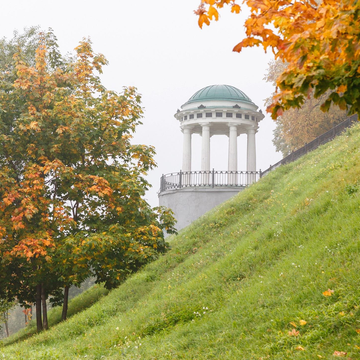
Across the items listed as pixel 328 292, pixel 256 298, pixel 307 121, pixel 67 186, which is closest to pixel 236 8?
pixel 328 292

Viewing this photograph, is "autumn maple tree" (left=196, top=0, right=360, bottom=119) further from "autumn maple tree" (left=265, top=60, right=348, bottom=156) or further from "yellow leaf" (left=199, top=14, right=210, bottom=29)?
"autumn maple tree" (left=265, top=60, right=348, bottom=156)

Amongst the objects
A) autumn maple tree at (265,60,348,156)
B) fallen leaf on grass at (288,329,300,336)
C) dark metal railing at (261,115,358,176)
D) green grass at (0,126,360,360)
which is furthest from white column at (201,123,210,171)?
fallen leaf on grass at (288,329,300,336)

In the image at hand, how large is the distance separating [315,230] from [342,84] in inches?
214

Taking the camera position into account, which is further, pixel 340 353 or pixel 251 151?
pixel 251 151

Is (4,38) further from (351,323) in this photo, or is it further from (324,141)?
(351,323)

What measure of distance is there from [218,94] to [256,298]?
28270 mm

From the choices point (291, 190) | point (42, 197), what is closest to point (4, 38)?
point (42, 197)

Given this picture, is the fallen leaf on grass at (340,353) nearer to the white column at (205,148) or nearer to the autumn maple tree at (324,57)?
the autumn maple tree at (324,57)

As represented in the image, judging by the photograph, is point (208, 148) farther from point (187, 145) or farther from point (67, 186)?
point (67, 186)

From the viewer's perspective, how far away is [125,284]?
13656 mm

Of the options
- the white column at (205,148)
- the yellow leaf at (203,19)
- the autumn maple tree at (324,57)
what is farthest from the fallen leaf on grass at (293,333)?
the white column at (205,148)

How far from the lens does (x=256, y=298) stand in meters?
7.44

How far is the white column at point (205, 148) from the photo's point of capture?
1313 inches

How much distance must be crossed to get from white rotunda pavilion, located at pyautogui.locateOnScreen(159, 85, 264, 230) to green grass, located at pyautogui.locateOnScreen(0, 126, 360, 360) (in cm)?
1620
